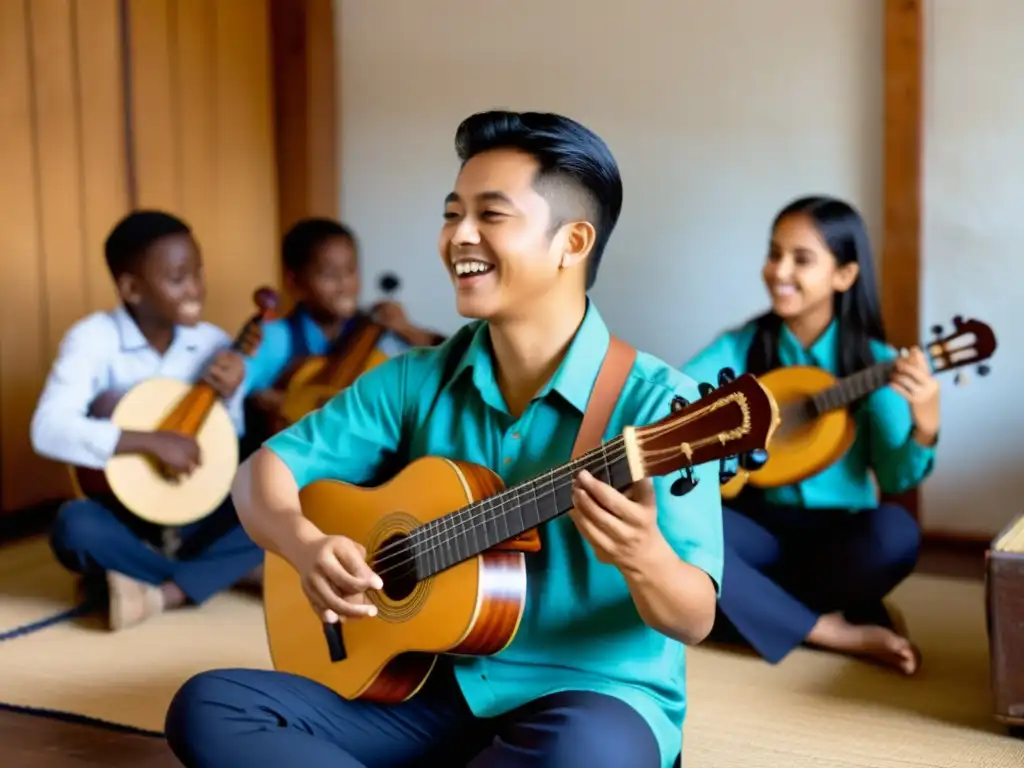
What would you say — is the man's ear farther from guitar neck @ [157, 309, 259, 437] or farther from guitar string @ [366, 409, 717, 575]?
guitar neck @ [157, 309, 259, 437]

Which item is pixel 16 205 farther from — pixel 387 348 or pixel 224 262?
pixel 387 348

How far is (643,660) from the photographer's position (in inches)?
58.1

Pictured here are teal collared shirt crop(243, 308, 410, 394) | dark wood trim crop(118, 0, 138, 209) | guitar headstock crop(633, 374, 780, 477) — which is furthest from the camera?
dark wood trim crop(118, 0, 138, 209)

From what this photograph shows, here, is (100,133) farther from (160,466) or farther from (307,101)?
(160,466)

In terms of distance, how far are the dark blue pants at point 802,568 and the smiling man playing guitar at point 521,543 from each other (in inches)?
38.7

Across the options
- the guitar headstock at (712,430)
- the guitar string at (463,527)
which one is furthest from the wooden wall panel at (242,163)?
the guitar headstock at (712,430)

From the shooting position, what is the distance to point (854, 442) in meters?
2.67

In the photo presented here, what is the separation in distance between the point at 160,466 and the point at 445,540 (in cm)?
145

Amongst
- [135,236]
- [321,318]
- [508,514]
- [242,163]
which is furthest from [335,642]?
[242,163]

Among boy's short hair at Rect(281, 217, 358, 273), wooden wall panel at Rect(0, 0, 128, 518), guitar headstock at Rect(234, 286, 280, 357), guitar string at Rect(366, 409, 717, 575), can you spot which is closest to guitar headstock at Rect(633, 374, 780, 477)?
guitar string at Rect(366, 409, 717, 575)

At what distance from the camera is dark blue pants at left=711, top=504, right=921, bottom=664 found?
2484mm

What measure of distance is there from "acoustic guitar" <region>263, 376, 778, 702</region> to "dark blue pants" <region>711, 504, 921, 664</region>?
1070mm

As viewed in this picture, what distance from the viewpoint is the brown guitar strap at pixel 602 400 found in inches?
57.8

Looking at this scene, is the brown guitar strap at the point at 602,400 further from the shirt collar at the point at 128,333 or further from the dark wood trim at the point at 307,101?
the dark wood trim at the point at 307,101
